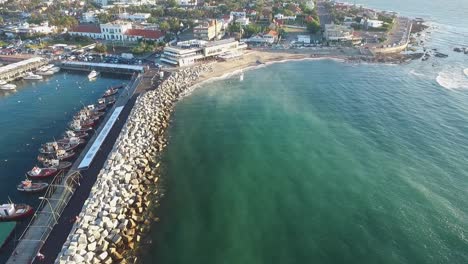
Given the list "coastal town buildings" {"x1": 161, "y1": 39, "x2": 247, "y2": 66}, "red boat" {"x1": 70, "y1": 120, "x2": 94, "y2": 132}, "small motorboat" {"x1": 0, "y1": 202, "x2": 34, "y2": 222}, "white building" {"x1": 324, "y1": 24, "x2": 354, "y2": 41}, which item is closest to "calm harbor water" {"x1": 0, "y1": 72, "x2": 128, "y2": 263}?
"small motorboat" {"x1": 0, "y1": 202, "x2": 34, "y2": 222}

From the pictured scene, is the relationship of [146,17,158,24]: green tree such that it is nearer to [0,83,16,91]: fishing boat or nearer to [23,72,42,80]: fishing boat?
[23,72,42,80]: fishing boat

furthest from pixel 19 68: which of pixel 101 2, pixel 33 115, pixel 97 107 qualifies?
pixel 101 2

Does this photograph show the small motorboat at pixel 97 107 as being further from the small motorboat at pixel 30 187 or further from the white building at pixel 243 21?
the white building at pixel 243 21

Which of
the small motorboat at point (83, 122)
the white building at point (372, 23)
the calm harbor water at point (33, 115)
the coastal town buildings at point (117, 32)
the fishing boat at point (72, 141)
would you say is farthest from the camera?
the white building at point (372, 23)

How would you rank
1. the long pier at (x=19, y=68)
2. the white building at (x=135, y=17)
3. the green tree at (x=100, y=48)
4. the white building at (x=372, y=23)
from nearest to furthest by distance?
the long pier at (x=19, y=68), the green tree at (x=100, y=48), the white building at (x=372, y=23), the white building at (x=135, y=17)

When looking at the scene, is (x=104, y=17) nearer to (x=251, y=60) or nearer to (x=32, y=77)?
(x=32, y=77)

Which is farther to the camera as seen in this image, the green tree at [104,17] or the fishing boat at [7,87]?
the green tree at [104,17]

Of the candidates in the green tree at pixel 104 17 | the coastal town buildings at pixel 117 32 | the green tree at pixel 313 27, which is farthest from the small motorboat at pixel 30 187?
the green tree at pixel 313 27

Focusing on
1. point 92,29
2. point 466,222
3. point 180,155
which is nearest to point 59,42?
point 92,29
